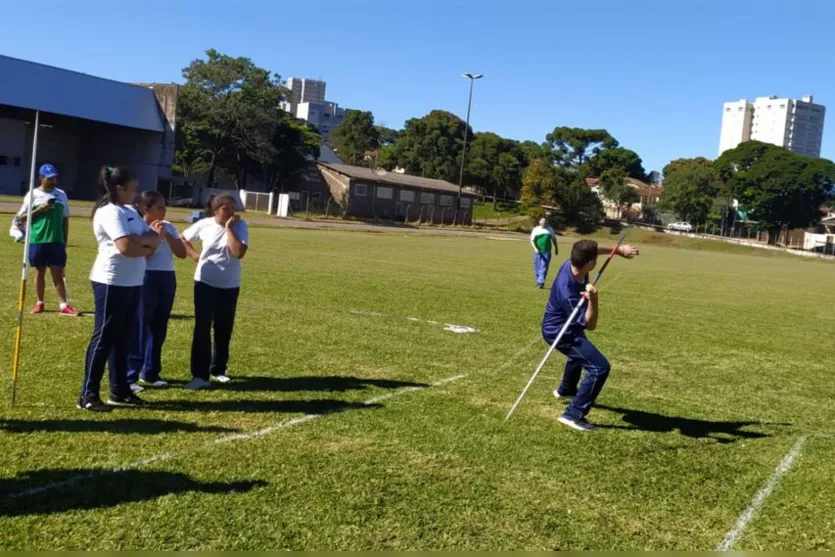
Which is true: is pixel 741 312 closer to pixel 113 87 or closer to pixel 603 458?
pixel 603 458

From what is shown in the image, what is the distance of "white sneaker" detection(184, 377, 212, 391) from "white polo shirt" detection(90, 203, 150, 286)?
1.34m

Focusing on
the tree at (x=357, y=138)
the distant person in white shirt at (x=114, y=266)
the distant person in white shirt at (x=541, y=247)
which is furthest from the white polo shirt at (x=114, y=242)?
the tree at (x=357, y=138)

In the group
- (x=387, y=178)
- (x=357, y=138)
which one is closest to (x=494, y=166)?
(x=357, y=138)

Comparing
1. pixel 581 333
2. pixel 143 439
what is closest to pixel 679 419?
pixel 581 333

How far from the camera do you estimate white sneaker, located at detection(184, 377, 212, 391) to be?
7.10 meters

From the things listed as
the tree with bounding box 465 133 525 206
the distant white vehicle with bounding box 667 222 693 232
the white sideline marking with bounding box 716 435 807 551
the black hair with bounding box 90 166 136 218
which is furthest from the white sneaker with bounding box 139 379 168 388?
the distant white vehicle with bounding box 667 222 693 232

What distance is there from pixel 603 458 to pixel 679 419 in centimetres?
180

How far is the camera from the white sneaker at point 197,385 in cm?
710

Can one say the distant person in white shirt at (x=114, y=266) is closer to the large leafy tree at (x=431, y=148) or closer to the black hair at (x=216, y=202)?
the black hair at (x=216, y=202)

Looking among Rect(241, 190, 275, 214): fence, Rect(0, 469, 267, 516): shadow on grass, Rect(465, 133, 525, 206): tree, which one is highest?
Rect(465, 133, 525, 206): tree

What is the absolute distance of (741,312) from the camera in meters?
17.5

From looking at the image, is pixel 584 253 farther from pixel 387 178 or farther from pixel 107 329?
pixel 387 178

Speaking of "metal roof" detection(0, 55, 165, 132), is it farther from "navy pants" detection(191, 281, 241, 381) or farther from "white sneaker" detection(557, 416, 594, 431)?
"white sneaker" detection(557, 416, 594, 431)

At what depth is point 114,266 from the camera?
6.08m
